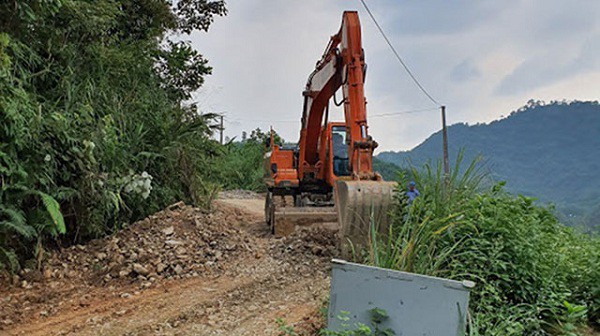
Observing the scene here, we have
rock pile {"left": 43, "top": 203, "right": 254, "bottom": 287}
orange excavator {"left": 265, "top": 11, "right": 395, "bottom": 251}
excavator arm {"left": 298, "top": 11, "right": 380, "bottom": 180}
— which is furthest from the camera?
excavator arm {"left": 298, "top": 11, "right": 380, "bottom": 180}

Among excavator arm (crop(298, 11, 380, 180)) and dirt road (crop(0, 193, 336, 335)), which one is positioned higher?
excavator arm (crop(298, 11, 380, 180))

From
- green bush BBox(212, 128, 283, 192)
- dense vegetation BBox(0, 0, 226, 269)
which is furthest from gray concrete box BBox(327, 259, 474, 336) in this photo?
green bush BBox(212, 128, 283, 192)

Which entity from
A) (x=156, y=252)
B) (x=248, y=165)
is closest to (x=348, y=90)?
(x=156, y=252)

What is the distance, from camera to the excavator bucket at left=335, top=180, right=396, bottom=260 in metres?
4.85

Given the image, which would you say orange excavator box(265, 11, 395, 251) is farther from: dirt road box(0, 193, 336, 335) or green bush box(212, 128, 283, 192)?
green bush box(212, 128, 283, 192)

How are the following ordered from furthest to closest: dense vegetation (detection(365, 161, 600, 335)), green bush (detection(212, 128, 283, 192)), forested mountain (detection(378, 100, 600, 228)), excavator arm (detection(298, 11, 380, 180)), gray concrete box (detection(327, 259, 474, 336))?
forested mountain (detection(378, 100, 600, 228)) → green bush (detection(212, 128, 283, 192)) → excavator arm (detection(298, 11, 380, 180)) → dense vegetation (detection(365, 161, 600, 335)) → gray concrete box (detection(327, 259, 474, 336))

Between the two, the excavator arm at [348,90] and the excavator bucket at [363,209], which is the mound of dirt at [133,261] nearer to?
the excavator bucket at [363,209]

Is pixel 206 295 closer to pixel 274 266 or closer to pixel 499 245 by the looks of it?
pixel 274 266

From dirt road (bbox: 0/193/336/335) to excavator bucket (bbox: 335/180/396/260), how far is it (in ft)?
1.92

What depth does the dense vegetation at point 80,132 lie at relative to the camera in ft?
15.7

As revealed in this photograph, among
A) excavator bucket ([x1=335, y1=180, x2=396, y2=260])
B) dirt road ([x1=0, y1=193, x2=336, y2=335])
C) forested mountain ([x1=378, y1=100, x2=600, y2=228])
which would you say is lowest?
dirt road ([x1=0, y1=193, x2=336, y2=335])

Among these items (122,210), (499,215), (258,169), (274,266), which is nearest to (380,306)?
(499,215)

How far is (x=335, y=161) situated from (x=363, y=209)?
385 centimetres

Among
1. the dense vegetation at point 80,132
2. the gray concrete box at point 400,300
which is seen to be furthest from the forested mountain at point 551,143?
the gray concrete box at point 400,300
